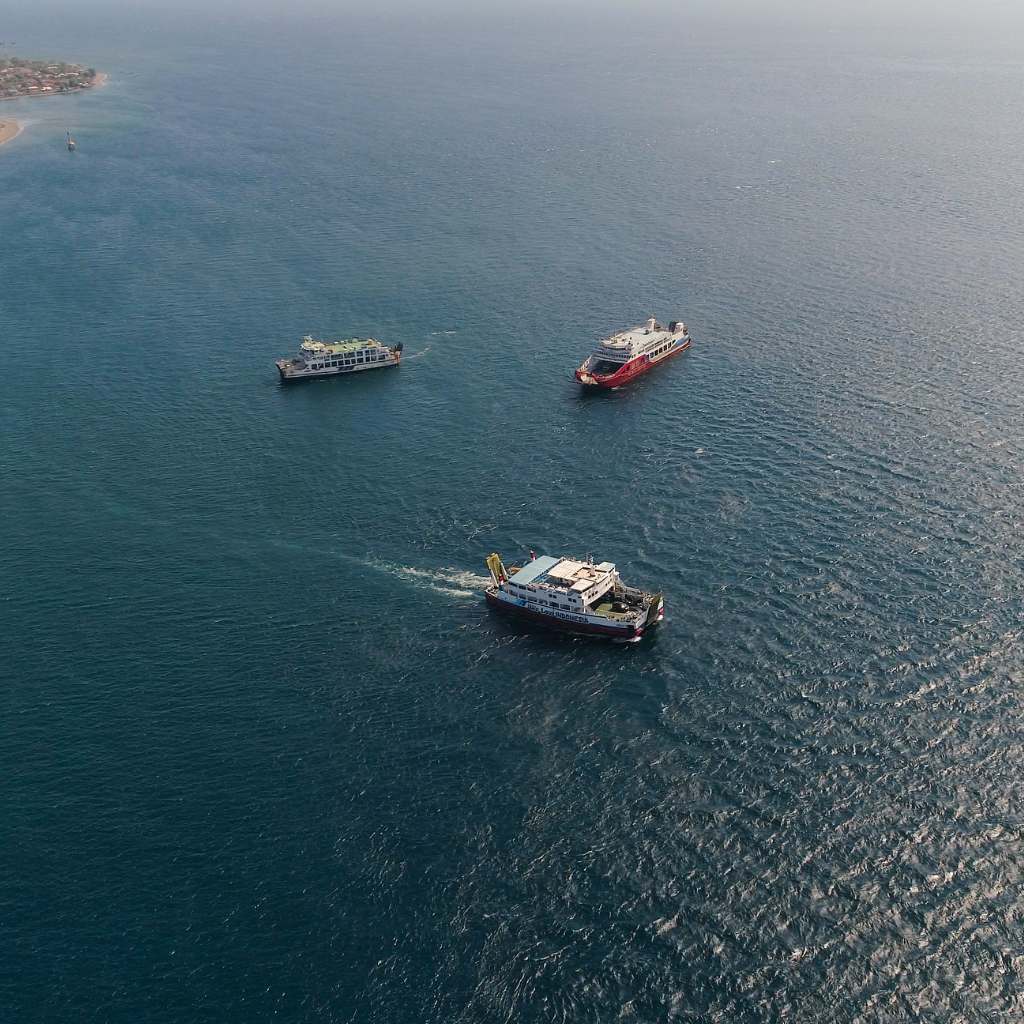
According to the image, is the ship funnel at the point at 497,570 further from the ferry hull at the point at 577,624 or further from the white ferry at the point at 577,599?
the ferry hull at the point at 577,624

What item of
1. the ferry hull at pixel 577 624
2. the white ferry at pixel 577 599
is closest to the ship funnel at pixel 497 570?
the white ferry at pixel 577 599

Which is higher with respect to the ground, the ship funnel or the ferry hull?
the ship funnel

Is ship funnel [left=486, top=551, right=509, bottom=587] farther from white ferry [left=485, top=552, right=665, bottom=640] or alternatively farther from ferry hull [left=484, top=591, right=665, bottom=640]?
ferry hull [left=484, top=591, right=665, bottom=640]

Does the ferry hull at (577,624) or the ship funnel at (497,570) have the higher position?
the ship funnel at (497,570)

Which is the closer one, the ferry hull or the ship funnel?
the ferry hull

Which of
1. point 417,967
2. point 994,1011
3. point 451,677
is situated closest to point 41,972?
point 417,967

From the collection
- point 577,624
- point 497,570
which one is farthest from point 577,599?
point 497,570

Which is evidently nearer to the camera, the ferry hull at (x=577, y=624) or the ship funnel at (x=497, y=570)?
the ferry hull at (x=577, y=624)

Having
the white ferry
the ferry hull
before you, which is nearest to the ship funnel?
the white ferry
